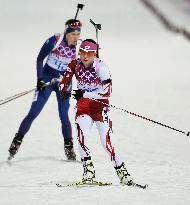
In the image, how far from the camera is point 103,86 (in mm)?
7051

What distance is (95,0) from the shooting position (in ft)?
123

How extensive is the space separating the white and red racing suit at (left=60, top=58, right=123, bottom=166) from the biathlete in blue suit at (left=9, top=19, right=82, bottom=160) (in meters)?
1.43

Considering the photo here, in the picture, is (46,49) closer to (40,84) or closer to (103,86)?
(40,84)

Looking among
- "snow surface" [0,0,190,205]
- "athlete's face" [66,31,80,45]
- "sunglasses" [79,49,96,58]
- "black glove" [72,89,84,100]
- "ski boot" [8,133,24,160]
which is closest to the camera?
"snow surface" [0,0,190,205]

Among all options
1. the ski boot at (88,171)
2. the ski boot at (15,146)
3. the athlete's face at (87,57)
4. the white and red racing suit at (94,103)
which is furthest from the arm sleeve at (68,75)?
the ski boot at (15,146)

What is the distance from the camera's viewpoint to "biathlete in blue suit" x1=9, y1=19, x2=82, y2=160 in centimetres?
861

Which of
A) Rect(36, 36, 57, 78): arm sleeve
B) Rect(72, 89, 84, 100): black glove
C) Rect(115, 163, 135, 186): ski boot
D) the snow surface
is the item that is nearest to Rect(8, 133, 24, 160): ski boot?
the snow surface

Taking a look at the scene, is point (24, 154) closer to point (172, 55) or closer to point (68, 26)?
point (68, 26)

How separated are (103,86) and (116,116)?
5802 millimetres

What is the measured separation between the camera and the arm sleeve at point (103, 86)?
7.01 metres

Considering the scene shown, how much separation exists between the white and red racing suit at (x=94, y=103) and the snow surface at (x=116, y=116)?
19.9 inches

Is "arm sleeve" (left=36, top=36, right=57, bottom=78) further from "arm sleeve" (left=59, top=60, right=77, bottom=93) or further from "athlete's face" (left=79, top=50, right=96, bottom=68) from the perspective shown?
"athlete's face" (left=79, top=50, right=96, bottom=68)

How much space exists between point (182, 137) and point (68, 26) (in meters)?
3.71

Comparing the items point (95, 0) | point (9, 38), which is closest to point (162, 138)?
point (9, 38)
